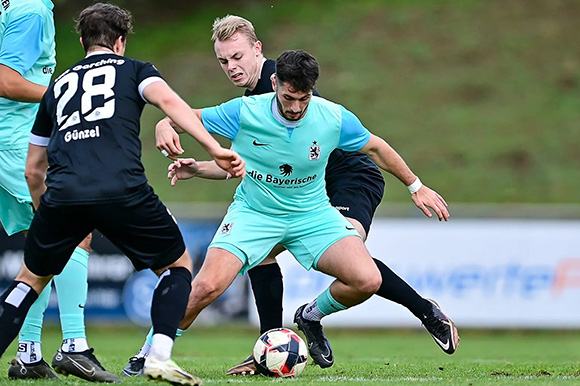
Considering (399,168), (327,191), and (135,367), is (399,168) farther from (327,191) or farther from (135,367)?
(135,367)

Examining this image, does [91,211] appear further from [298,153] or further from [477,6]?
[477,6]

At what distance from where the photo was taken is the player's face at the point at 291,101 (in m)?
5.96

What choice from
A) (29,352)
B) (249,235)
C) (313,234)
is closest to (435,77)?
(313,234)

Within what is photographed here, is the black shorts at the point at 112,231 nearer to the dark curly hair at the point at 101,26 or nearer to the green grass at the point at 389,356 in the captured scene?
the green grass at the point at 389,356

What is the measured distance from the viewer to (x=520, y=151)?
64.8 feet

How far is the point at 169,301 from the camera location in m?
5.12

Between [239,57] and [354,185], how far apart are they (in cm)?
131

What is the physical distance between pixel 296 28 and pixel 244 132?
18.3 metres

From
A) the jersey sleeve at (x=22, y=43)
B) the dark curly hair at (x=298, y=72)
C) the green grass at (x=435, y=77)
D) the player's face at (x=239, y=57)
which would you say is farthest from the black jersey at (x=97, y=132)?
the green grass at (x=435, y=77)

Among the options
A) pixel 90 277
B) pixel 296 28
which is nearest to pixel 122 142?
pixel 90 277

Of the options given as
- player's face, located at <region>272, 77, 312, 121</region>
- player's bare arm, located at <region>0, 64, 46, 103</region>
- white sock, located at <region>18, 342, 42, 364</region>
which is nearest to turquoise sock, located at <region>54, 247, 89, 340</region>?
white sock, located at <region>18, 342, 42, 364</region>

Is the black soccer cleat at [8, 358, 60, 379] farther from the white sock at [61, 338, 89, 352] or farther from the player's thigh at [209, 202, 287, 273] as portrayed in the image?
the player's thigh at [209, 202, 287, 273]

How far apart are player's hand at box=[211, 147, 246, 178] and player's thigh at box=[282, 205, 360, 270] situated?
1.41 m

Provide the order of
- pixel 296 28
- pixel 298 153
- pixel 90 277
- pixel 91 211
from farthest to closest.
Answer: pixel 296 28 < pixel 90 277 < pixel 298 153 < pixel 91 211
